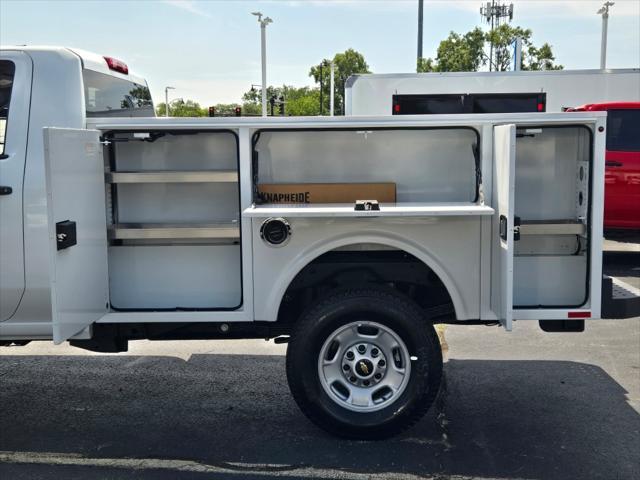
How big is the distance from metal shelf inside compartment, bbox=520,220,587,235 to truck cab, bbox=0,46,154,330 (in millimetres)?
2714

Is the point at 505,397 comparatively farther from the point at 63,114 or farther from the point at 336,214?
the point at 63,114

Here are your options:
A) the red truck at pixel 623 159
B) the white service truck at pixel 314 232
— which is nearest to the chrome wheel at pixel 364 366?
the white service truck at pixel 314 232

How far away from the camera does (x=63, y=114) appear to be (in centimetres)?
416

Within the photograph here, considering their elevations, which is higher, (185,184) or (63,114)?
(63,114)

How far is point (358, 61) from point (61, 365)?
6639cm

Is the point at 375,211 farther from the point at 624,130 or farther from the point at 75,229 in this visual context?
the point at 624,130

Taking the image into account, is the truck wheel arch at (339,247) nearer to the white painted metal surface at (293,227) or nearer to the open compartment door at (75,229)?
the white painted metal surface at (293,227)

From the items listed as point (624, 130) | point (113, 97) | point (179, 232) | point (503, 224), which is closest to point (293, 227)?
point (179, 232)

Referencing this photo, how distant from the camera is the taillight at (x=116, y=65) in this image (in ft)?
15.9

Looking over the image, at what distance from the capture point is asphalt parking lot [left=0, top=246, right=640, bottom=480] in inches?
157

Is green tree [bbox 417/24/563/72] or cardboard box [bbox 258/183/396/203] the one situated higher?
green tree [bbox 417/24/563/72]

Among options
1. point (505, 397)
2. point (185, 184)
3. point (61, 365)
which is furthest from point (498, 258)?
point (61, 365)

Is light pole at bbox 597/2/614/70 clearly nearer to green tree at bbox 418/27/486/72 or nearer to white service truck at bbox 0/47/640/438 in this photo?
green tree at bbox 418/27/486/72

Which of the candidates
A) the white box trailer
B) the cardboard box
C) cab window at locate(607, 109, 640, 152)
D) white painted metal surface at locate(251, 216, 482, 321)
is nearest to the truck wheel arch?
white painted metal surface at locate(251, 216, 482, 321)
